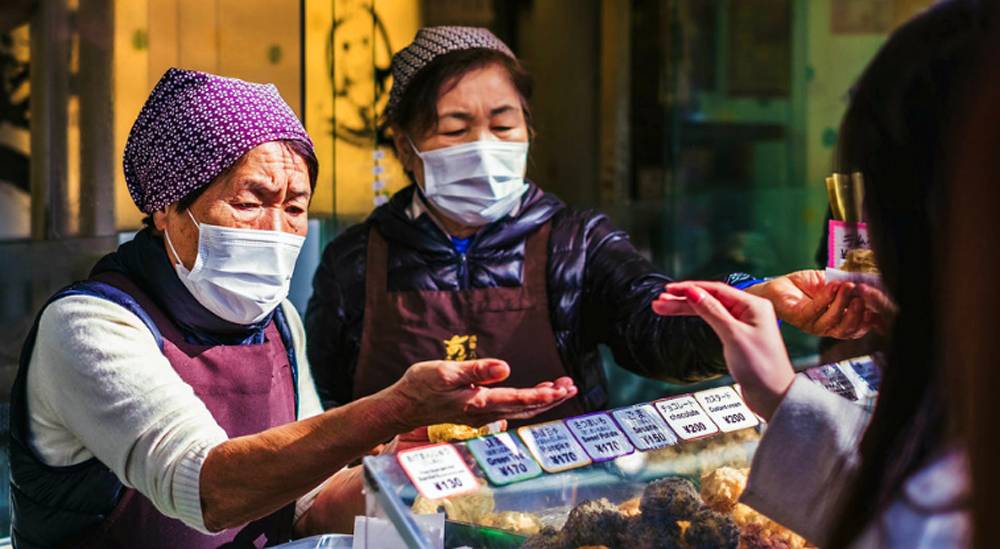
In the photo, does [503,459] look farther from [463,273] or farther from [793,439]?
[463,273]

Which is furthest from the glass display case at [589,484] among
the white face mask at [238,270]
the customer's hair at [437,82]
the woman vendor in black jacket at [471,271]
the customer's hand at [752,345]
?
the customer's hair at [437,82]

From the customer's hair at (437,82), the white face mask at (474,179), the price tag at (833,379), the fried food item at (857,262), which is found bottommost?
the price tag at (833,379)

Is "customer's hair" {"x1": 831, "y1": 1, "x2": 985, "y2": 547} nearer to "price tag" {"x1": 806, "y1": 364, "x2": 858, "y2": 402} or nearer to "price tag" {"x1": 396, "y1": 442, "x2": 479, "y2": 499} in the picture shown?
"price tag" {"x1": 806, "y1": 364, "x2": 858, "y2": 402}

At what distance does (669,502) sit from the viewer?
1.72 meters

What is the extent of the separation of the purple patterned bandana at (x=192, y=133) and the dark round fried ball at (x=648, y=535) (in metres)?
1.06

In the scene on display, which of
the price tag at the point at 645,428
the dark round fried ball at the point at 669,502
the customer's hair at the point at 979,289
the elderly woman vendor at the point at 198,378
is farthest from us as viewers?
the elderly woman vendor at the point at 198,378

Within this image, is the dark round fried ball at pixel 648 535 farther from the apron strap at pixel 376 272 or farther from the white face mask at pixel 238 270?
the apron strap at pixel 376 272

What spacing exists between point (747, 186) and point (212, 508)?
4162 mm

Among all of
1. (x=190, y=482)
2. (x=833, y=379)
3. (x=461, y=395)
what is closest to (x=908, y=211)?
(x=833, y=379)

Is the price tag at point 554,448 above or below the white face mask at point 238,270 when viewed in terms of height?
below

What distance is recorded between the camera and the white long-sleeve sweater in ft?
6.41

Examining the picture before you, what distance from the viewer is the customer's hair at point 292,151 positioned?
227 cm

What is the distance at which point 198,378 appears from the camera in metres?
2.21

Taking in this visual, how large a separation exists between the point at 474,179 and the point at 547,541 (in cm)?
141
